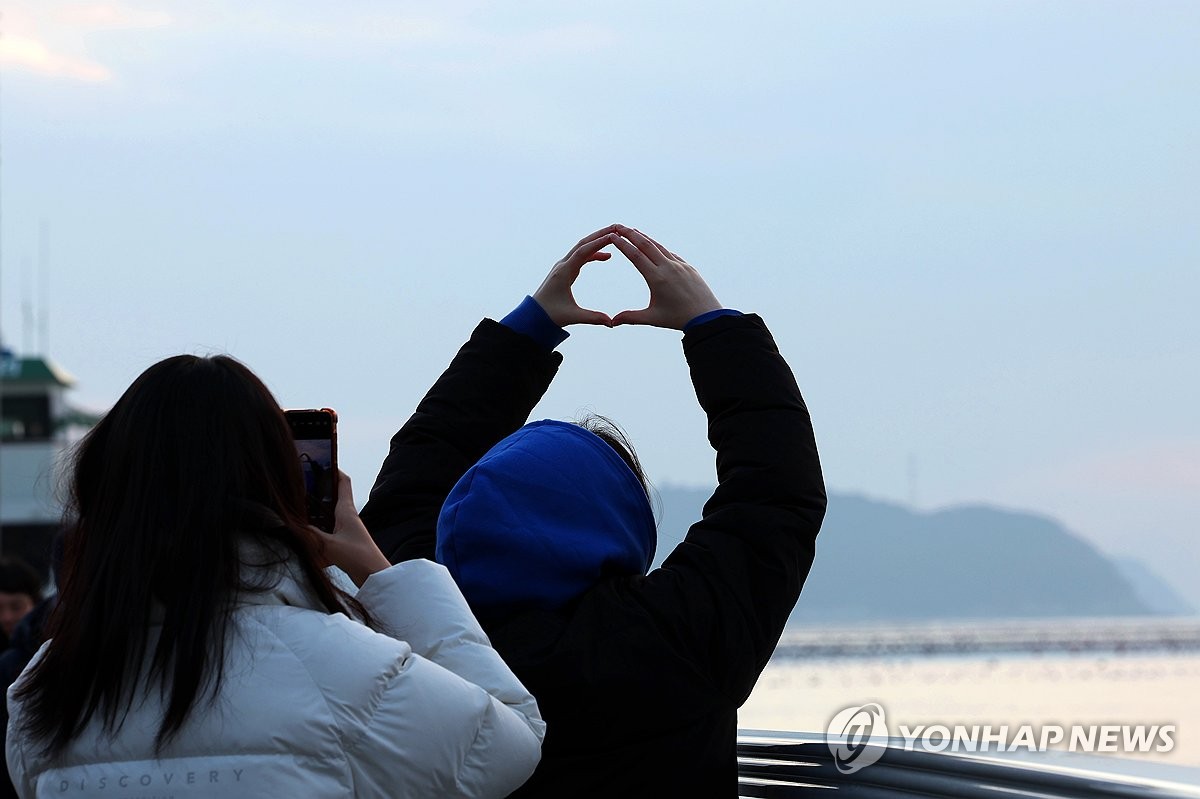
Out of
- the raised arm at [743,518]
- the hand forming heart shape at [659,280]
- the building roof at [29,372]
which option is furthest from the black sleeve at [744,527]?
the building roof at [29,372]

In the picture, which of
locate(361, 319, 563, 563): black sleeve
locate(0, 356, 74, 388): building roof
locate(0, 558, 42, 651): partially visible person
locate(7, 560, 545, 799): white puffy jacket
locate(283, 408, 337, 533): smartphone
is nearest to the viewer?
locate(7, 560, 545, 799): white puffy jacket

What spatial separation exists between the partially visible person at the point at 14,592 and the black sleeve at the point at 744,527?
193 inches

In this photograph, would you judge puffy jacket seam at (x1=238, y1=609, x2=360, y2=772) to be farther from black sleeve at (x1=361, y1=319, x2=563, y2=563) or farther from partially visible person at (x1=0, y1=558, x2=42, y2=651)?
partially visible person at (x1=0, y1=558, x2=42, y2=651)

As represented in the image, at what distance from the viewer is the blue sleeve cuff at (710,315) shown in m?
1.96

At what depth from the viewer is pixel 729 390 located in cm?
188

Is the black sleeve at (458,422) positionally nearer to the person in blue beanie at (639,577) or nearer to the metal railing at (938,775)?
the person in blue beanie at (639,577)

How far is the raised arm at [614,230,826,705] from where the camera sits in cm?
174

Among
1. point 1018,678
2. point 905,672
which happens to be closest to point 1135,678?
point 1018,678

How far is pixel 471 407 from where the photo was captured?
2.32 metres

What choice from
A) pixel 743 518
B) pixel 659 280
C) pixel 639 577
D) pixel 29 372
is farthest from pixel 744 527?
pixel 29 372

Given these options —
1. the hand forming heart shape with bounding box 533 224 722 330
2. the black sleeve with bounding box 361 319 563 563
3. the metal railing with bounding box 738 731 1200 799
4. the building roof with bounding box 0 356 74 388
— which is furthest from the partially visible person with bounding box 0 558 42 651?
the building roof with bounding box 0 356 74 388

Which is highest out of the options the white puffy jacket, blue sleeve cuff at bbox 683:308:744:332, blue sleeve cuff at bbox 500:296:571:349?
blue sleeve cuff at bbox 683:308:744:332

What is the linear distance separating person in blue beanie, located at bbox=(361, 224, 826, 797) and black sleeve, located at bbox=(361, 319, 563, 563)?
1.35 ft

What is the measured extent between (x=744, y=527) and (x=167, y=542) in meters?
0.70
